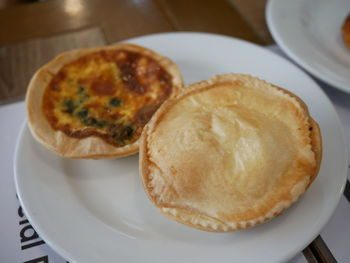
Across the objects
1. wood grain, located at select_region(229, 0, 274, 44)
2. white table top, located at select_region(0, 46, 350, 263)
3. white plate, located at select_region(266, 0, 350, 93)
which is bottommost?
white table top, located at select_region(0, 46, 350, 263)

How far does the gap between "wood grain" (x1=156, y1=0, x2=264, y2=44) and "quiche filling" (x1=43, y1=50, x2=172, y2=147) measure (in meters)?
0.58

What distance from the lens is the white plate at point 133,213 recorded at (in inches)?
36.4

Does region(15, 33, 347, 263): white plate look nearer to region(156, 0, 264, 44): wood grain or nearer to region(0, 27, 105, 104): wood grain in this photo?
region(0, 27, 105, 104): wood grain

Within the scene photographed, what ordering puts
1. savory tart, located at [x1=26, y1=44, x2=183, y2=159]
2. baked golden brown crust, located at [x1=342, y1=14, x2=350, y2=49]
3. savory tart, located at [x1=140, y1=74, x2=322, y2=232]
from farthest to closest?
baked golden brown crust, located at [x1=342, y1=14, x2=350, y2=49] → savory tart, located at [x1=26, y1=44, x2=183, y2=159] → savory tart, located at [x1=140, y1=74, x2=322, y2=232]

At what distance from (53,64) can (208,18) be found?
101cm

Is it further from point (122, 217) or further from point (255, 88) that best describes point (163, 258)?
point (255, 88)

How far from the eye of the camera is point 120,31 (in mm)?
1875

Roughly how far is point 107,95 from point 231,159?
2.21 feet

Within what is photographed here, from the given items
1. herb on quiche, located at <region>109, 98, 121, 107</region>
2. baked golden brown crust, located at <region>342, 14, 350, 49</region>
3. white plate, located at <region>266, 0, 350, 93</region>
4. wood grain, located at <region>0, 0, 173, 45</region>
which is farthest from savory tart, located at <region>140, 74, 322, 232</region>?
wood grain, located at <region>0, 0, 173, 45</region>

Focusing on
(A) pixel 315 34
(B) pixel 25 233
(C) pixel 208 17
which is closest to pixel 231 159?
(B) pixel 25 233

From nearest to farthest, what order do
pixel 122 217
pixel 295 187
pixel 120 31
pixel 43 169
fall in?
1. pixel 295 187
2. pixel 122 217
3. pixel 43 169
4. pixel 120 31

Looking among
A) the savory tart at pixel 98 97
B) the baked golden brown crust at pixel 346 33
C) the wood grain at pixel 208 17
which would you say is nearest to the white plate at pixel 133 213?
the savory tart at pixel 98 97

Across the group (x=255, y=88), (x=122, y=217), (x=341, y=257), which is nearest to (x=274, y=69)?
(x=255, y=88)

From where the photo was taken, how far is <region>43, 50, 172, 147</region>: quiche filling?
1.25 meters
